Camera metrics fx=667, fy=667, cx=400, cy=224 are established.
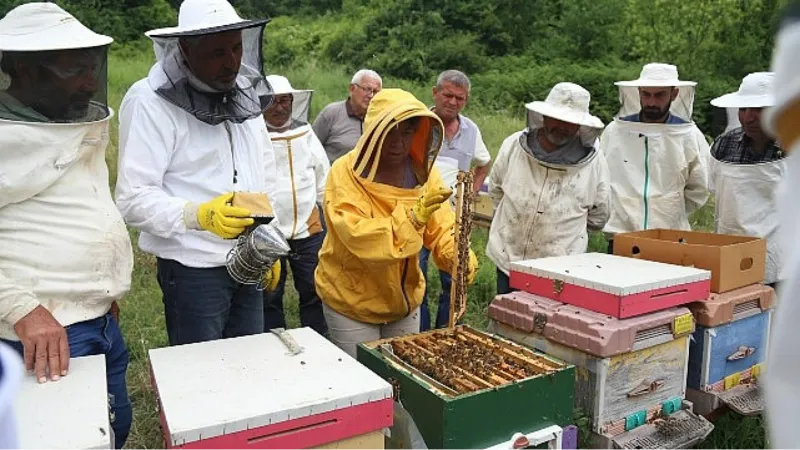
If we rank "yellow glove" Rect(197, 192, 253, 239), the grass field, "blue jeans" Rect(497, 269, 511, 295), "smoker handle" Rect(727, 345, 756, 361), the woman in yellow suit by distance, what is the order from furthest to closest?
"blue jeans" Rect(497, 269, 511, 295) → the grass field → "smoker handle" Rect(727, 345, 756, 361) → the woman in yellow suit → "yellow glove" Rect(197, 192, 253, 239)

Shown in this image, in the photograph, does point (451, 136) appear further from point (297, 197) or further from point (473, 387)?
point (473, 387)

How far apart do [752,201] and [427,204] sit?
2122 mm

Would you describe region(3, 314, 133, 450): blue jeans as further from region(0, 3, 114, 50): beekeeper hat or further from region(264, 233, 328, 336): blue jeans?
region(264, 233, 328, 336): blue jeans

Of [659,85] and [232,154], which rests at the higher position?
[659,85]

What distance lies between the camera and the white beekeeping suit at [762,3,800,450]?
2.65 ft

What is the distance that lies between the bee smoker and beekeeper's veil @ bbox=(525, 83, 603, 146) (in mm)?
1850

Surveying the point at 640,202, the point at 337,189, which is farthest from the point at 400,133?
the point at 640,202

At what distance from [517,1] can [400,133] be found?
24697mm

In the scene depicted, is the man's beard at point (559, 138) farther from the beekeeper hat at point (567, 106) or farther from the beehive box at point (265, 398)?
the beehive box at point (265, 398)

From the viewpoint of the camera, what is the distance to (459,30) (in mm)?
23719

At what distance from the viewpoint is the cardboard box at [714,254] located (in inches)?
113

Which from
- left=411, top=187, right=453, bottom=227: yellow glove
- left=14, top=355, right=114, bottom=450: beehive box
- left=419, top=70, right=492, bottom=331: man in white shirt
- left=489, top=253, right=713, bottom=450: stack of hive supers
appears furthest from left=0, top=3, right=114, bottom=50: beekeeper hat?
left=419, top=70, right=492, bottom=331: man in white shirt

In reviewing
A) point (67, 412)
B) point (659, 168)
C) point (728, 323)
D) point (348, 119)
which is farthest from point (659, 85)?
point (67, 412)

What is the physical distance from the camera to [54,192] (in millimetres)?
2014
